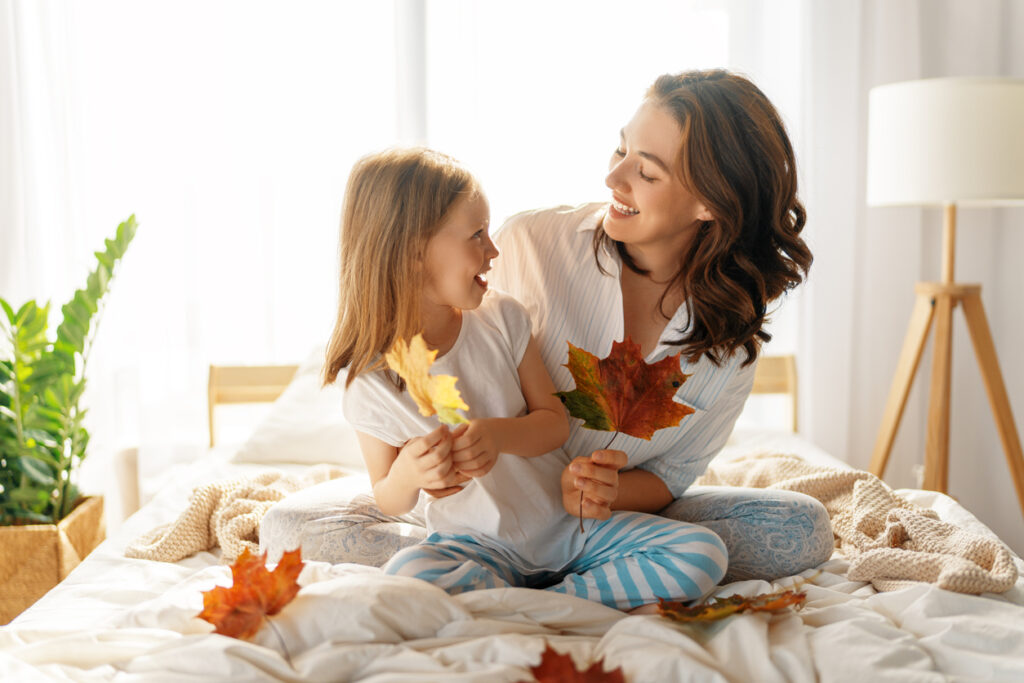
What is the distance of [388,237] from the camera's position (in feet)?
4.01

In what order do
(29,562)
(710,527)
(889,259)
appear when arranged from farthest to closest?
(889,259) → (29,562) → (710,527)

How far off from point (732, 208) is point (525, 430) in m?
0.48

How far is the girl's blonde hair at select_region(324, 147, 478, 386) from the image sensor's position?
122cm

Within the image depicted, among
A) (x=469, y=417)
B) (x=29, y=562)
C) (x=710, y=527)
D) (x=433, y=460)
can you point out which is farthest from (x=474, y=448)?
(x=29, y=562)

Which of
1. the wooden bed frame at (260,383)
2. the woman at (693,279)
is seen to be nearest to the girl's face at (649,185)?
the woman at (693,279)

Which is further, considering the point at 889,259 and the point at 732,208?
the point at 889,259

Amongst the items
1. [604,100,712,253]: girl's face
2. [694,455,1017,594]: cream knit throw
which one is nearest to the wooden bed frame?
[694,455,1017,594]: cream knit throw

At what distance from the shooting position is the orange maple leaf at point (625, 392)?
3.54 ft

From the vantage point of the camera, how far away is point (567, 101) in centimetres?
275

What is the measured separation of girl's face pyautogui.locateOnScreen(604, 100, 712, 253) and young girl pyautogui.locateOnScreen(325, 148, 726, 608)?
23 centimetres

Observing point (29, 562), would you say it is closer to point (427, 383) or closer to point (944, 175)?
point (427, 383)

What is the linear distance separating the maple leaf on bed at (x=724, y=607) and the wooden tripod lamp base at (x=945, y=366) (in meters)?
1.46

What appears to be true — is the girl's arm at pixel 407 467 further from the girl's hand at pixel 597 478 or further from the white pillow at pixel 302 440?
the white pillow at pixel 302 440

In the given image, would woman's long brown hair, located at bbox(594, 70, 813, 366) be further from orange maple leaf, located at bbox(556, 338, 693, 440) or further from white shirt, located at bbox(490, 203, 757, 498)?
orange maple leaf, located at bbox(556, 338, 693, 440)
